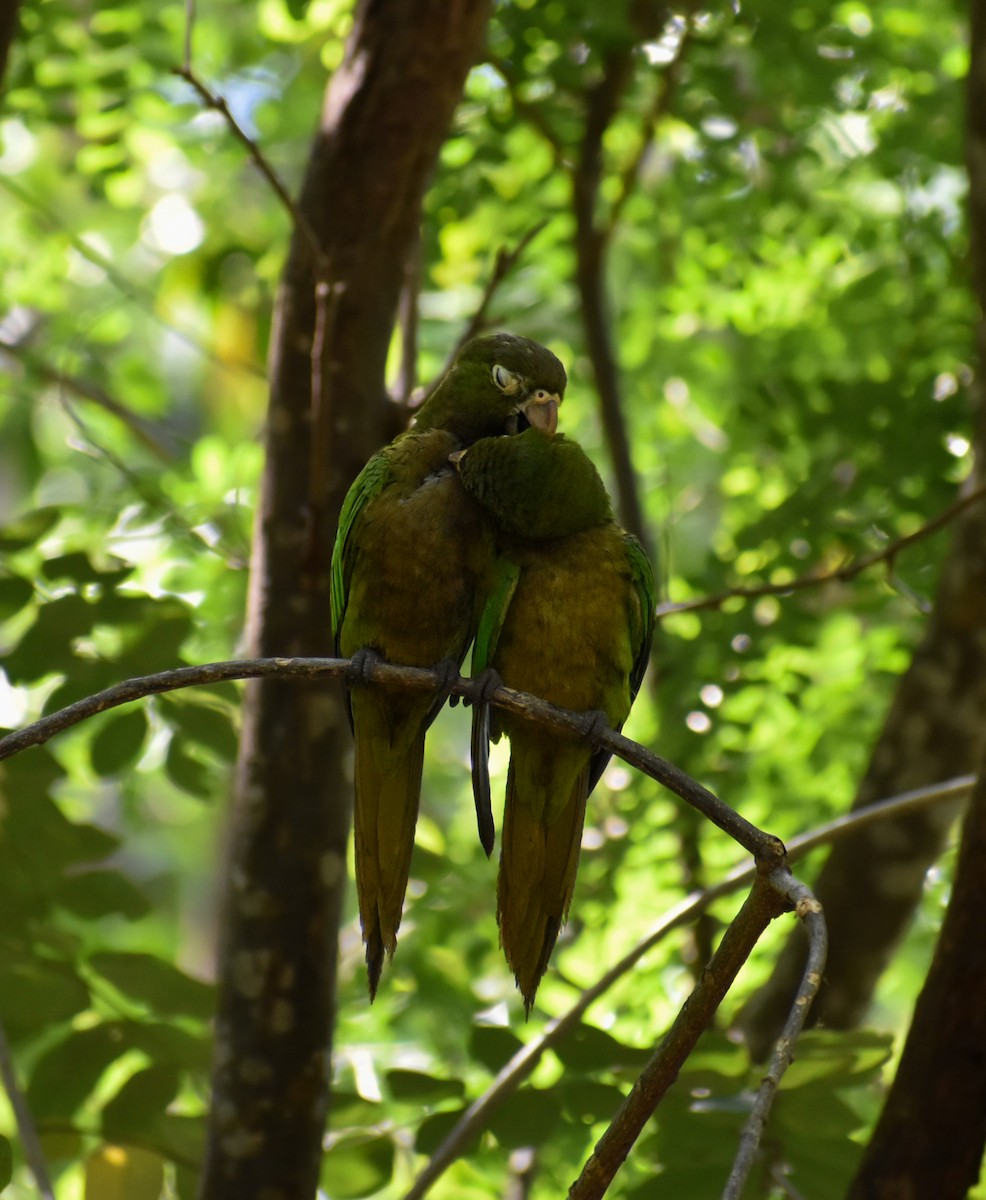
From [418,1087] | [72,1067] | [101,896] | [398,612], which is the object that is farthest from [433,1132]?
[398,612]

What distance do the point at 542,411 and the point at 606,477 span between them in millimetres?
2867

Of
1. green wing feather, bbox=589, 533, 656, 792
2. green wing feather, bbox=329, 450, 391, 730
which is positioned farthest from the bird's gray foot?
green wing feather, bbox=589, 533, 656, 792

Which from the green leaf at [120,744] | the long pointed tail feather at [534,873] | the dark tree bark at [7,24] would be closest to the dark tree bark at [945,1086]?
the long pointed tail feather at [534,873]

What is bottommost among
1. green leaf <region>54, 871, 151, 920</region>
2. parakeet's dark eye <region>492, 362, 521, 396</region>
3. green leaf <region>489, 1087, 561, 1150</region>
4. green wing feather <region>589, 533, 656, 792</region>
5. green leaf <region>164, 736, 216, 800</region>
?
green leaf <region>489, 1087, 561, 1150</region>

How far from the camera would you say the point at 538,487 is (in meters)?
2.61

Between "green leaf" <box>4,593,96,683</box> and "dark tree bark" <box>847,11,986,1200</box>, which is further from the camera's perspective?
"green leaf" <box>4,593,96,683</box>

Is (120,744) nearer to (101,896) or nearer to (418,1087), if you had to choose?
(101,896)

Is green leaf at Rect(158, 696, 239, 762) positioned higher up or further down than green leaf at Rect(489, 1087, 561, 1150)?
higher up

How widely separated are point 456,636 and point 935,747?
172 cm

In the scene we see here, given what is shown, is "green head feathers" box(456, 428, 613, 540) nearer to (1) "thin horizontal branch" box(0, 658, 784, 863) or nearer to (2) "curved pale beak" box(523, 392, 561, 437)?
(2) "curved pale beak" box(523, 392, 561, 437)

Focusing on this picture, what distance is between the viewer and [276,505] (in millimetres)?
3264

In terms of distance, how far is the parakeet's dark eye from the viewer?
304 centimetres

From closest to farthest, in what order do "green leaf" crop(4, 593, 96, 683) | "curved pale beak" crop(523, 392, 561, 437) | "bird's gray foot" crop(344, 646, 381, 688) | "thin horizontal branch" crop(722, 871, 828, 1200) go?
"thin horizontal branch" crop(722, 871, 828, 1200)
"bird's gray foot" crop(344, 646, 381, 688)
"curved pale beak" crop(523, 392, 561, 437)
"green leaf" crop(4, 593, 96, 683)

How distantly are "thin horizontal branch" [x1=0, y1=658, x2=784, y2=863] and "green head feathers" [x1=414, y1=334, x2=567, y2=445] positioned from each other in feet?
2.97
